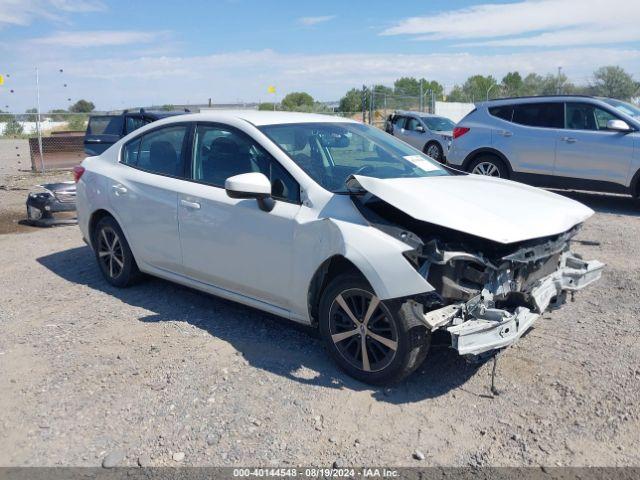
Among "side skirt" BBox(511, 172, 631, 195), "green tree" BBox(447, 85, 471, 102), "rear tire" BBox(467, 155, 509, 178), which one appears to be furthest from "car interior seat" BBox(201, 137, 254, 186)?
"green tree" BBox(447, 85, 471, 102)

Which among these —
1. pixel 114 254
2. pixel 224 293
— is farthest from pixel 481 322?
pixel 114 254

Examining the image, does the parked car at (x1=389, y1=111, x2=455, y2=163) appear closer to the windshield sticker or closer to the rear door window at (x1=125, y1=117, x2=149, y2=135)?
the rear door window at (x1=125, y1=117, x2=149, y2=135)

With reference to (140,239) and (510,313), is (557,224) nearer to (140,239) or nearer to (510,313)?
(510,313)

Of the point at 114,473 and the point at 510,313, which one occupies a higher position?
the point at 510,313

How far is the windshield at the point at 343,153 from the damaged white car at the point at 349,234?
0.05 ft

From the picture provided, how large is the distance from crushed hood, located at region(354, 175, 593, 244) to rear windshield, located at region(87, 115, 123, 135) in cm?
939

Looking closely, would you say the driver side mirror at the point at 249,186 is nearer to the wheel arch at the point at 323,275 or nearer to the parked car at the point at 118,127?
the wheel arch at the point at 323,275

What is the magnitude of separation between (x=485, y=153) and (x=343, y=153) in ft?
22.2

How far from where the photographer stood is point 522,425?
3.48m

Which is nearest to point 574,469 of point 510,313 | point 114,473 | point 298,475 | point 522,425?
point 522,425

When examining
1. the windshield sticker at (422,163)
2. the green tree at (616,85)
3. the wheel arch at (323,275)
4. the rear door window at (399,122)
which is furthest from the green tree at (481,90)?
the wheel arch at (323,275)

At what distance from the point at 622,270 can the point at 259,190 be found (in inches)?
159

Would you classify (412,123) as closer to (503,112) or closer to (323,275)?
(503,112)

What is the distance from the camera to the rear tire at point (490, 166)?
10817mm
